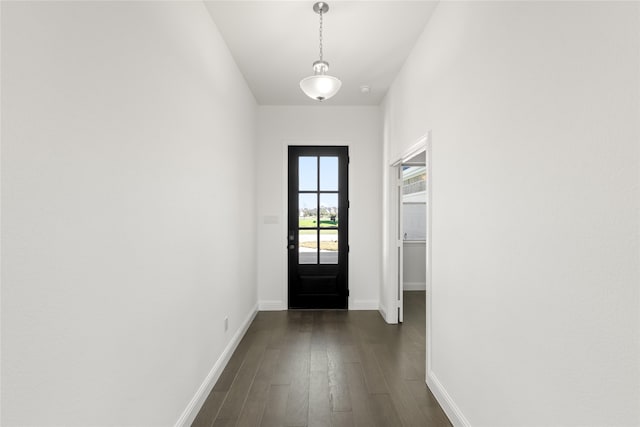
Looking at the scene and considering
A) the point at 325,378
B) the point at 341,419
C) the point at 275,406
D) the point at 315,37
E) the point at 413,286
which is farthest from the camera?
the point at 413,286

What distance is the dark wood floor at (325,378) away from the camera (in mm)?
2129

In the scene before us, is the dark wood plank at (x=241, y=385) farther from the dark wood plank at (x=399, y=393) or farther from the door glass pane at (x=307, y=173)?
the door glass pane at (x=307, y=173)

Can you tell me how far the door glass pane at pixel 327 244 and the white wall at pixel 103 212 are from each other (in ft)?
7.76

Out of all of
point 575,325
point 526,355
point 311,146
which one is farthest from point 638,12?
point 311,146

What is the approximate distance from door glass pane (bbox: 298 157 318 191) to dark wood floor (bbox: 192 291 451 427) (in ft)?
5.84

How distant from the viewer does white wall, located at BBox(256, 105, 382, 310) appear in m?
4.50

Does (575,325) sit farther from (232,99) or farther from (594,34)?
(232,99)

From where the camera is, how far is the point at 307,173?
4559 mm

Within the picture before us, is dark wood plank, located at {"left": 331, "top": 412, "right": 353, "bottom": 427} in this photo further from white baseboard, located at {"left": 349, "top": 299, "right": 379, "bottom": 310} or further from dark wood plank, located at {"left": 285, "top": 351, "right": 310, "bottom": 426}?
white baseboard, located at {"left": 349, "top": 299, "right": 379, "bottom": 310}

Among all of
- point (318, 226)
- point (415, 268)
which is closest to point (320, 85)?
point (318, 226)

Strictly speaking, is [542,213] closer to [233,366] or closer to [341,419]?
[341,419]

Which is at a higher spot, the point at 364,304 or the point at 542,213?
the point at 542,213

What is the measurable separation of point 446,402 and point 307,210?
9.44 ft

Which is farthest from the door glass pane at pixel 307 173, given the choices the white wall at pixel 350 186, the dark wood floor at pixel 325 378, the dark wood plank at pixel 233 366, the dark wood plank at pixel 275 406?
the dark wood plank at pixel 275 406
